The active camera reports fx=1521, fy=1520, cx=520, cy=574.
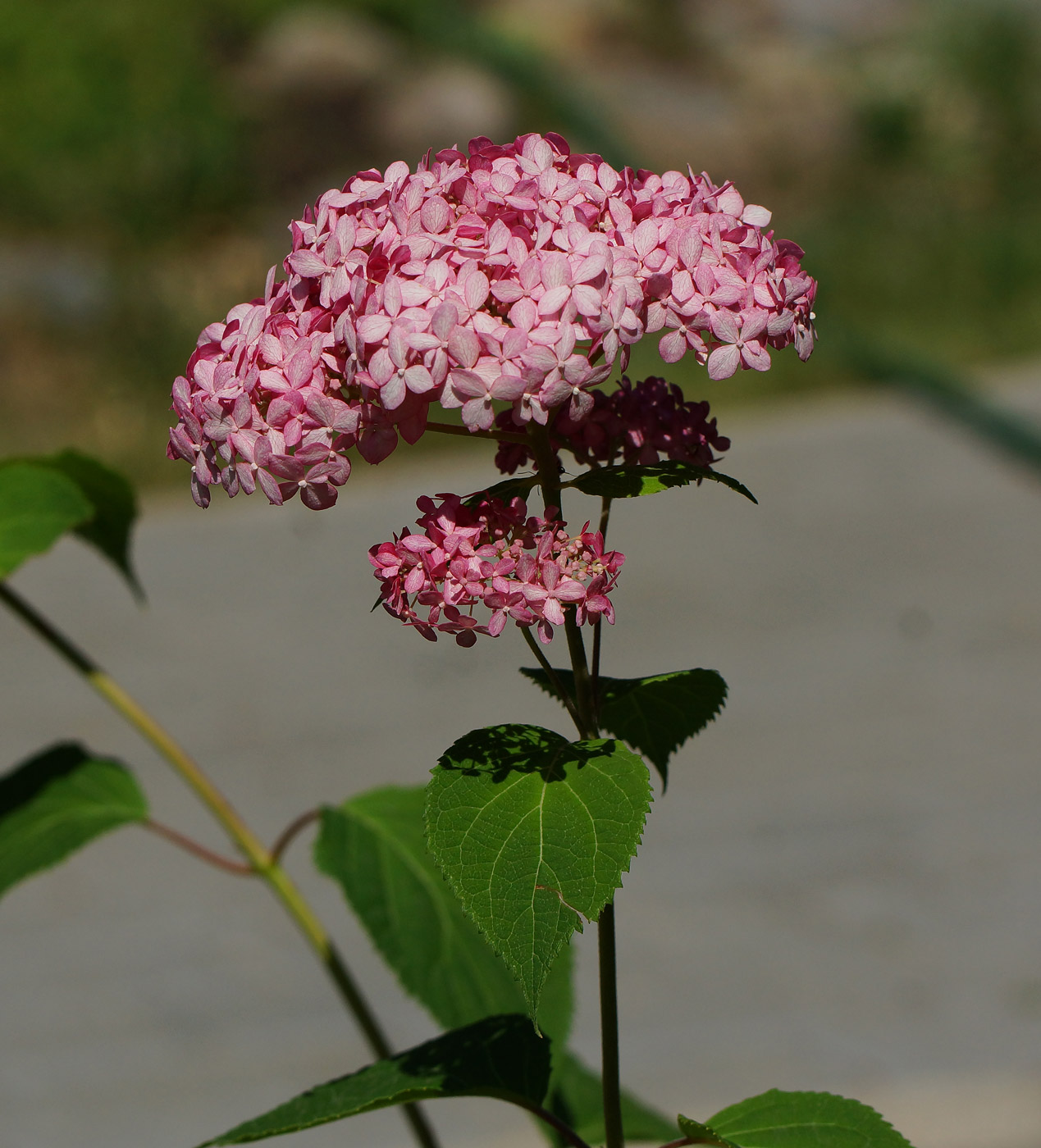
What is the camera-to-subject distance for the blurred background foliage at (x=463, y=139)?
225 inches

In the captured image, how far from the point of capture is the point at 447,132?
272 inches

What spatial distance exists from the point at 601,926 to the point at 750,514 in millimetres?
4082

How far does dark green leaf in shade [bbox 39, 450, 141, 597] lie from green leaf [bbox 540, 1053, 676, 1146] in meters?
0.49

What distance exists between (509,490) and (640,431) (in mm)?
89

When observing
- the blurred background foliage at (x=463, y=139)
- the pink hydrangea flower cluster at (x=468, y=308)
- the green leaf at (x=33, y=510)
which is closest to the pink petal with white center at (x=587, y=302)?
the pink hydrangea flower cluster at (x=468, y=308)

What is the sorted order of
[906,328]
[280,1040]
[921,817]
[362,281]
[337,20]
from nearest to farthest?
[362,281]
[280,1040]
[921,817]
[906,328]
[337,20]

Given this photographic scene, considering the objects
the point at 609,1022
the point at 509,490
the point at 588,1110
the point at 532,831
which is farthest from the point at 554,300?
the point at 588,1110

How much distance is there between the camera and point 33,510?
42.5 inches

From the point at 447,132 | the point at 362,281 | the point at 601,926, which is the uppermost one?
the point at 447,132

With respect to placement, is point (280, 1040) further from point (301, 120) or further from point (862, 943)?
point (301, 120)

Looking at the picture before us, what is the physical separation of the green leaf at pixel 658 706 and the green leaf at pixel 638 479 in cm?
11

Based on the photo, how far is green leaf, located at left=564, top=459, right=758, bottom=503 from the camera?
72 centimetres

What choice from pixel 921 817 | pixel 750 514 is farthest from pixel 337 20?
pixel 921 817

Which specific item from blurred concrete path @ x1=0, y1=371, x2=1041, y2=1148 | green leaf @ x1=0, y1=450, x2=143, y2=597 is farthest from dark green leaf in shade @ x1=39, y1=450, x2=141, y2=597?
blurred concrete path @ x1=0, y1=371, x2=1041, y2=1148
